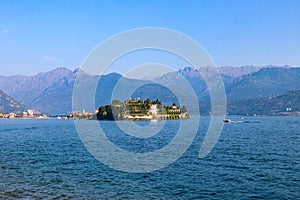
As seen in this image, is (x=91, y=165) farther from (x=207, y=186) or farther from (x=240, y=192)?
(x=240, y=192)

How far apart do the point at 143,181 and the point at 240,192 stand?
34.6ft

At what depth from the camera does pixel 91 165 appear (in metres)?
47.3

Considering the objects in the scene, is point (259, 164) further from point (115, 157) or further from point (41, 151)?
point (41, 151)

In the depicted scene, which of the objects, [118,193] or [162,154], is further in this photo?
[162,154]

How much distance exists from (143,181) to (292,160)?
962 inches

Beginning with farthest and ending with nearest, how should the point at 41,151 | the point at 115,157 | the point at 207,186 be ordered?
the point at 41,151 → the point at 115,157 → the point at 207,186

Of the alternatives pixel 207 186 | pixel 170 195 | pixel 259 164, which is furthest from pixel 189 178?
pixel 259 164

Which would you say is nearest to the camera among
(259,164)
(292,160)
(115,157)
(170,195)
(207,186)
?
(170,195)

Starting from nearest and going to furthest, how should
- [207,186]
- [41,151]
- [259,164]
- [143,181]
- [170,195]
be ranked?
[170,195], [207,186], [143,181], [259,164], [41,151]

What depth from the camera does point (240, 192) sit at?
31.7 metres

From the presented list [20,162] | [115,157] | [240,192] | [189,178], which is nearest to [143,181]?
[189,178]

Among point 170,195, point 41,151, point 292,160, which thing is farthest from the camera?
point 41,151

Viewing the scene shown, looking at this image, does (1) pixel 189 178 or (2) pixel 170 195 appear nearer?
(2) pixel 170 195

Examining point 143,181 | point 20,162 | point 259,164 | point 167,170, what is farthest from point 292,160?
point 20,162
